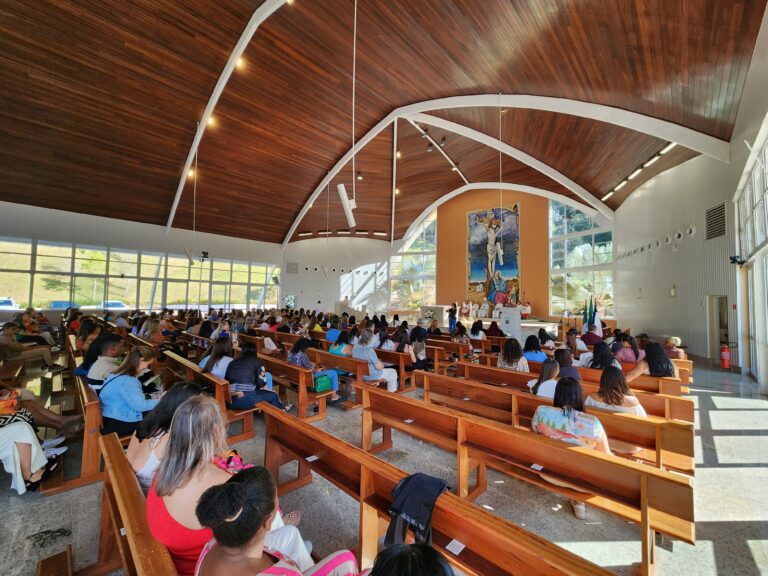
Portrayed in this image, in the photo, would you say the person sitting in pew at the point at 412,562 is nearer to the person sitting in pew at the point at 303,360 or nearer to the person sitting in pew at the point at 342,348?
the person sitting in pew at the point at 303,360

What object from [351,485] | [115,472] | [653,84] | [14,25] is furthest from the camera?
[14,25]

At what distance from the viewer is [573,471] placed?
1.89 meters

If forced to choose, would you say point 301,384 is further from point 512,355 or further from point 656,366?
point 656,366

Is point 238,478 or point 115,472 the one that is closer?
point 238,478

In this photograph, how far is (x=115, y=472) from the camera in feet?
5.21

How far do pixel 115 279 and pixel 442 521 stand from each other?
15.1 m

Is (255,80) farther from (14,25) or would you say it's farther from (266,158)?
(14,25)

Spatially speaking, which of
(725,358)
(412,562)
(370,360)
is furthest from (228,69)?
(725,358)

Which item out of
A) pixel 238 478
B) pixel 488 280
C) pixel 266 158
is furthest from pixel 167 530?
pixel 488 280

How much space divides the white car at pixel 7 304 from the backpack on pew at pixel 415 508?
577 inches

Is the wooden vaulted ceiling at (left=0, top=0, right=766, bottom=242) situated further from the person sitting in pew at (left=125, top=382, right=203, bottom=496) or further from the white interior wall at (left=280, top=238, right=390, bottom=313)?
the person sitting in pew at (left=125, top=382, right=203, bottom=496)

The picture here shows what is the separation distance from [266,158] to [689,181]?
1173 cm

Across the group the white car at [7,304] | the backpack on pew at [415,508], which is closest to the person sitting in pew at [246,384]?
the backpack on pew at [415,508]

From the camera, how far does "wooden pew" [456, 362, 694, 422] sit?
9.27 feet
